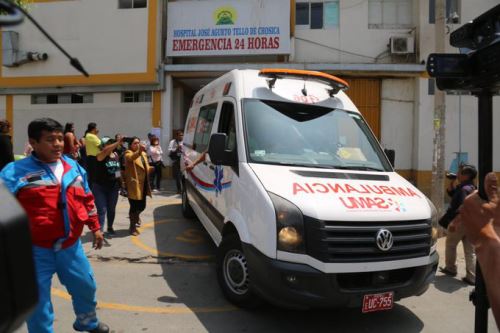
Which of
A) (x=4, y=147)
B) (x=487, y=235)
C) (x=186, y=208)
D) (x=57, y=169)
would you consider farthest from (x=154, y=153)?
(x=487, y=235)

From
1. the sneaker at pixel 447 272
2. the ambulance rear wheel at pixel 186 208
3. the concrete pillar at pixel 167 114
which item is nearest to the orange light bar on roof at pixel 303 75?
the sneaker at pixel 447 272

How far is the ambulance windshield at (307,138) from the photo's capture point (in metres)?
4.10

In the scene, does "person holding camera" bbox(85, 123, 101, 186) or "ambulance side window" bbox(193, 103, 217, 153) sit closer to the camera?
"ambulance side window" bbox(193, 103, 217, 153)

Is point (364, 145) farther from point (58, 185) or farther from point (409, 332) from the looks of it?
point (58, 185)

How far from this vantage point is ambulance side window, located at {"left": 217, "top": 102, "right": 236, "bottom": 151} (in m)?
4.40

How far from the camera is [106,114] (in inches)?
581

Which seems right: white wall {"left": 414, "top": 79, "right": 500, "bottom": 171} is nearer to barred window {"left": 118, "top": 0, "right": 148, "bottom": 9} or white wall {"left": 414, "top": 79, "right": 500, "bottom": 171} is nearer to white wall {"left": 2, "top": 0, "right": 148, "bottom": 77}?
white wall {"left": 2, "top": 0, "right": 148, "bottom": 77}

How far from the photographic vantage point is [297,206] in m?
3.22

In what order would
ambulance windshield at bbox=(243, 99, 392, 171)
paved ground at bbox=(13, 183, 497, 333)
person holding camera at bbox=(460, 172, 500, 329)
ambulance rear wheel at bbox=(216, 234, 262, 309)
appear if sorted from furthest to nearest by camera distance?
ambulance windshield at bbox=(243, 99, 392, 171) → ambulance rear wheel at bbox=(216, 234, 262, 309) → paved ground at bbox=(13, 183, 497, 333) → person holding camera at bbox=(460, 172, 500, 329)

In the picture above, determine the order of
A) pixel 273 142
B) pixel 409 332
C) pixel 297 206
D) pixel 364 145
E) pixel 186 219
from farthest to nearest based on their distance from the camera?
1. pixel 186 219
2. pixel 364 145
3. pixel 273 142
4. pixel 409 332
5. pixel 297 206

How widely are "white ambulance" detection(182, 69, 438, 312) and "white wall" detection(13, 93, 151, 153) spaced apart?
9987 mm

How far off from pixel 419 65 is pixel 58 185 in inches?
520

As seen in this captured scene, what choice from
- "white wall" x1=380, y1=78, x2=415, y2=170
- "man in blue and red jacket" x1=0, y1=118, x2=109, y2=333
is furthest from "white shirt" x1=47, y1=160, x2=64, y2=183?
"white wall" x1=380, y1=78, x2=415, y2=170

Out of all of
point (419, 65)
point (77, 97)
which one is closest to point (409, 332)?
point (419, 65)
